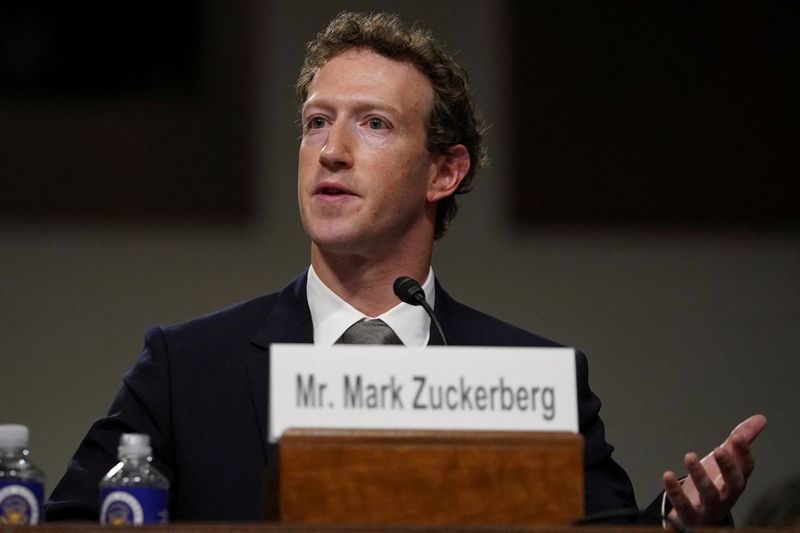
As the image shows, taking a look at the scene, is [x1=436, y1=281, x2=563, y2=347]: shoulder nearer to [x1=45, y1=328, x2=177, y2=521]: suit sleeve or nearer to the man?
the man

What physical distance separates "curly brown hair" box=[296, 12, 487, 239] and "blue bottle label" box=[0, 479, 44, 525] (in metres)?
1.34

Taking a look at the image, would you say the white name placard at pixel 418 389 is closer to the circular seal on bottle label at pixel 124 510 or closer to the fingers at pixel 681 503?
the circular seal on bottle label at pixel 124 510

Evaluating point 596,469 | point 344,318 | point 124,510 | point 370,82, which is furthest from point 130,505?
point 370,82

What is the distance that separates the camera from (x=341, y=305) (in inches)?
105

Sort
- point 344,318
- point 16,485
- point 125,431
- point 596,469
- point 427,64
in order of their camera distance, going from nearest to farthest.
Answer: point 16,485 → point 125,431 → point 596,469 → point 344,318 → point 427,64

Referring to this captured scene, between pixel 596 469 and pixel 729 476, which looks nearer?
pixel 729 476

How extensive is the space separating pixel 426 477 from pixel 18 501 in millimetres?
524

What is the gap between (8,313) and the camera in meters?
4.12

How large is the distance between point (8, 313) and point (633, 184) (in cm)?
192

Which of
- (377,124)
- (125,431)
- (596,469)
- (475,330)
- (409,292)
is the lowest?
(596,469)

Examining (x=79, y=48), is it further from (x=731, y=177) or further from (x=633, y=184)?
(x=731, y=177)

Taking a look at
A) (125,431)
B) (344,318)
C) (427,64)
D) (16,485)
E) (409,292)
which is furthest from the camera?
(427,64)

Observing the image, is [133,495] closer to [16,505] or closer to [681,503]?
[16,505]

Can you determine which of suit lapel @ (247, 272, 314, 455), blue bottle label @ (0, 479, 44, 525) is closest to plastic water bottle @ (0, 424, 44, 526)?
blue bottle label @ (0, 479, 44, 525)
